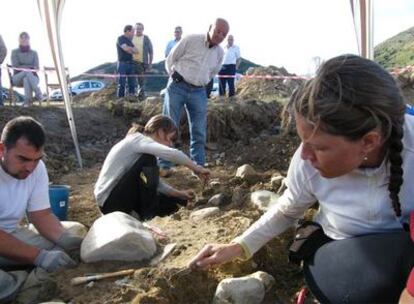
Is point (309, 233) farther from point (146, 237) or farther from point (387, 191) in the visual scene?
point (146, 237)

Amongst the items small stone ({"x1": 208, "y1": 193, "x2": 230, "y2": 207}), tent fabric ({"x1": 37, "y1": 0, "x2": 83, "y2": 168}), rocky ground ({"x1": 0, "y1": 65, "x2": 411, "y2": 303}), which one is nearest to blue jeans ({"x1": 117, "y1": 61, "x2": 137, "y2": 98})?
rocky ground ({"x1": 0, "y1": 65, "x2": 411, "y2": 303})

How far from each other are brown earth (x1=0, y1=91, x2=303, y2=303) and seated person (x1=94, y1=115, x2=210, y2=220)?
1.15 ft

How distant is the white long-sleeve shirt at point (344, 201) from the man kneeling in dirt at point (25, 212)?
4.28 ft

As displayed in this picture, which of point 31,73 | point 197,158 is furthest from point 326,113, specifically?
point 31,73

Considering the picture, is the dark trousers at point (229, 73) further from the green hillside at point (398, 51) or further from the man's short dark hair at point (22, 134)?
the green hillside at point (398, 51)

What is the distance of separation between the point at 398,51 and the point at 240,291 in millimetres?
26201

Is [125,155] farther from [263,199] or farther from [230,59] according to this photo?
[230,59]

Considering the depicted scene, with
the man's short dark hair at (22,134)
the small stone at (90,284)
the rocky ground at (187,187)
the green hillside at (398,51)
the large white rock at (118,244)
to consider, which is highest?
the man's short dark hair at (22,134)

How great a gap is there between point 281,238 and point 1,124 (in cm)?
593

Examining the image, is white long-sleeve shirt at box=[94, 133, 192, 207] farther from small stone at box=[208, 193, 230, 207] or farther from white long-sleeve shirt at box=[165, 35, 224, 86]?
white long-sleeve shirt at box=[165, 35, 224, 86]

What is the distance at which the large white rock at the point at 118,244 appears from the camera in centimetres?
267

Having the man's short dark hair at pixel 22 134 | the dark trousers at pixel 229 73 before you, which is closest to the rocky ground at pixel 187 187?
the man's short dark hair at pixel 22 134

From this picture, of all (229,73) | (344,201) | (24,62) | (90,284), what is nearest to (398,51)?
(229,73)

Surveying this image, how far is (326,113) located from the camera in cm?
155
